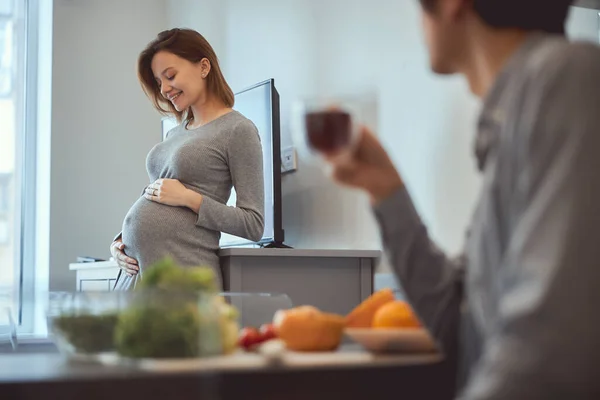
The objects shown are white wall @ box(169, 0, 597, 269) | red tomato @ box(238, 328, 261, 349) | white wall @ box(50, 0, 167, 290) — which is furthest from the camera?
white wall @ box(50, 0, 167, 290)

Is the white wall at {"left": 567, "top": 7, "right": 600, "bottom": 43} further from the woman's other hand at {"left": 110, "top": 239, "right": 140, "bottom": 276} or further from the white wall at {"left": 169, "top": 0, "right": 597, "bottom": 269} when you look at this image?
the woman's other hand at {"left": 110, "top": 239, "right": 140, "bottom": 276}

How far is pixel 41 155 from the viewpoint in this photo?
4531 millimetres

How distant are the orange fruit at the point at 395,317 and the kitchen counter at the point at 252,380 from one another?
0.42ft

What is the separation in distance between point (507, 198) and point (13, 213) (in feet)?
13.4

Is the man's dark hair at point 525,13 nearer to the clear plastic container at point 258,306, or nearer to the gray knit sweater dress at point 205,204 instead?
the clear plastic container at point 258,306

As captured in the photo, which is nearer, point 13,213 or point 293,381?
point 293,381

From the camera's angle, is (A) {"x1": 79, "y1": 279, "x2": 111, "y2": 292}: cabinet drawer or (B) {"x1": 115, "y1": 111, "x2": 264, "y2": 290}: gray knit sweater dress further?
(A) {"x1": 79, "y1": 279, "x2": 111, "y2": 292}: cabinet drawer

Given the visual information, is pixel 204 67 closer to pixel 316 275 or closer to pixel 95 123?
pixel 316 275

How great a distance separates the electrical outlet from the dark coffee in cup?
7.57 feet

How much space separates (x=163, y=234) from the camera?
7.77ft

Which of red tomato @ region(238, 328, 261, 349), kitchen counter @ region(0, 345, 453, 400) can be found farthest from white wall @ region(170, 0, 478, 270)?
kitchen counter @ region(0, 345, 453, 400)

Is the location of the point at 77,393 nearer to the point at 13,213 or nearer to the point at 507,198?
the point at 507,198

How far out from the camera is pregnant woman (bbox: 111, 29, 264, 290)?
93.6 inches

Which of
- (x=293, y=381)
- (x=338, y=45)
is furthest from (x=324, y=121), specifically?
(x=338, y=45)
